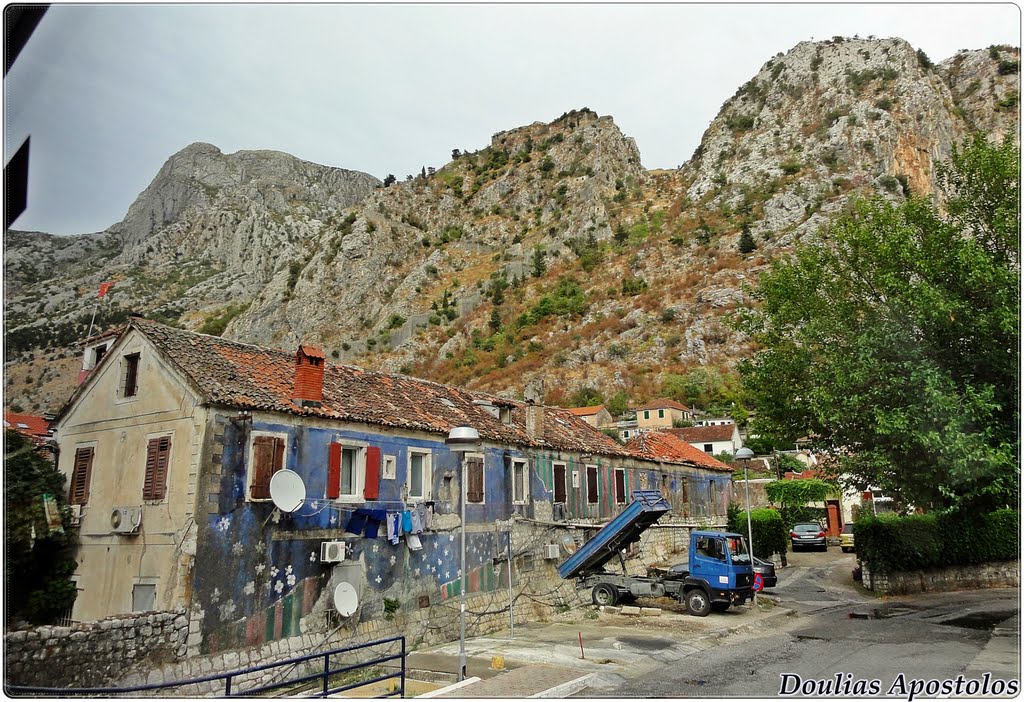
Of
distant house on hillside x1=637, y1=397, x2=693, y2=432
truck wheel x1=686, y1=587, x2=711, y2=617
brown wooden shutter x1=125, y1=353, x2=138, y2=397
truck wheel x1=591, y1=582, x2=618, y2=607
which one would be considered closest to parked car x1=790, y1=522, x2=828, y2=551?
truck wheel x1=686, y1=587, x2=711, y2=617

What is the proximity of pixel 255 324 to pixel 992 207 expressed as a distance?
95369 mm

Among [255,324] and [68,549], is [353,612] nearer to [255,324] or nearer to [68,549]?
[68,549]

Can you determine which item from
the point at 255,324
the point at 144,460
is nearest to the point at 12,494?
the point at 144,460

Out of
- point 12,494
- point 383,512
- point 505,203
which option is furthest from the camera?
point 505,203

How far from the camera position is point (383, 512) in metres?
16.3

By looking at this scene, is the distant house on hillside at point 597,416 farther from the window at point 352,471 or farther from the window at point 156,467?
the window at point 156,467

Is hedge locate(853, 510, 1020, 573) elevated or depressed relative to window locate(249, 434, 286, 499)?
depressed

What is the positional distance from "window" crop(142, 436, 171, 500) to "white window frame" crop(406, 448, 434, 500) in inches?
232

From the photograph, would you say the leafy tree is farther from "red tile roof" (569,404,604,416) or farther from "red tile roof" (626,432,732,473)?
"red tile roof" (569,404,604,416)

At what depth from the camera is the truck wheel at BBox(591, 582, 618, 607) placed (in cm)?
2084

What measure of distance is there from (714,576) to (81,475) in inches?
672

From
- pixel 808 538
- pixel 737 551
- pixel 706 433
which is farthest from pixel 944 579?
pixel 706 433

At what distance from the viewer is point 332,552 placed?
14781mm

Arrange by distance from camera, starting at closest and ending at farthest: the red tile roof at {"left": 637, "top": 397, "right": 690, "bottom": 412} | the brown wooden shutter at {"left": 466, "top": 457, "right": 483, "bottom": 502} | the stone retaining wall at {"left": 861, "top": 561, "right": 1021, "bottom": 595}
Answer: the brown wooden shutter at {"left": 466, "top": 457, "right": 483, "bottom": 502} → the stone retaining wall at {"left": 861, "top": 561, "right": 1021, "bottom": 595} → the red tile roof at {"left": 637, "top": 397, "right": 690, "bottom": 412}
